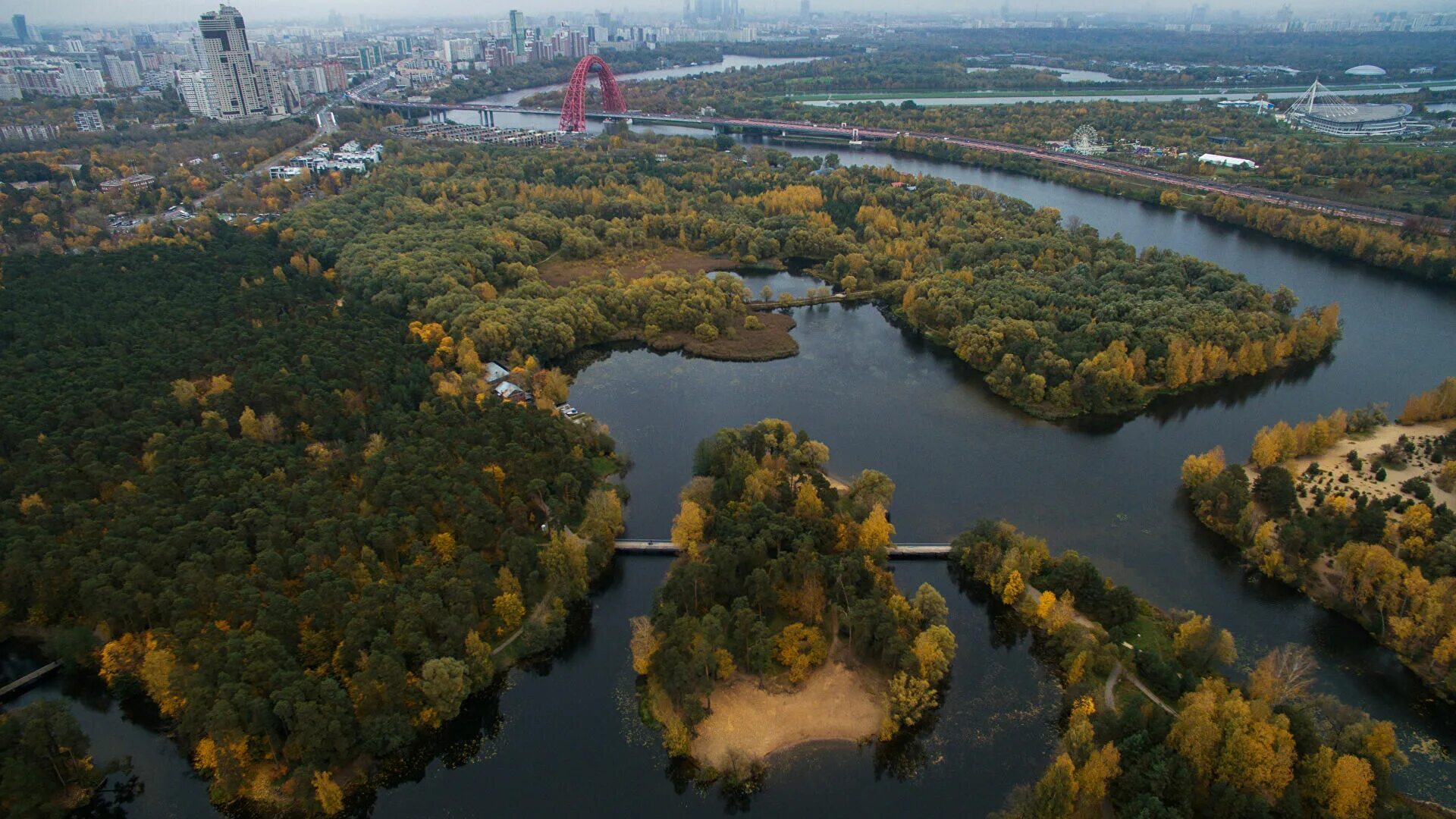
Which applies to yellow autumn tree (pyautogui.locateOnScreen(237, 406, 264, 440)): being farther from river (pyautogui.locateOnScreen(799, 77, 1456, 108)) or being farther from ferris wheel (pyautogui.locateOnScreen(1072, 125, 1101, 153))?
river (pyautogui.locateOnScreen(799, 77, 1456, 108))

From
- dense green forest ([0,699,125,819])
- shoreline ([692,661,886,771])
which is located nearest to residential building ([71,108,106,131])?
dense green forest ([0,699,125,819])

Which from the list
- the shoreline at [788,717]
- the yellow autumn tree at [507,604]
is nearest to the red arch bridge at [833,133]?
the shoreline at [788,717]

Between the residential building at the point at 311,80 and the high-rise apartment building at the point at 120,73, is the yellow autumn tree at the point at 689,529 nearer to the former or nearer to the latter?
the residential building at the point at 311,80

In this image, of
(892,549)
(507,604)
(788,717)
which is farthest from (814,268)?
(788,717)

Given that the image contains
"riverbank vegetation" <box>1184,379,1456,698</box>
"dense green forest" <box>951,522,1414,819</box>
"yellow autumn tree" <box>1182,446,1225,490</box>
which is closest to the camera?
"dense green forest" <box>951,522,1414,819</box>

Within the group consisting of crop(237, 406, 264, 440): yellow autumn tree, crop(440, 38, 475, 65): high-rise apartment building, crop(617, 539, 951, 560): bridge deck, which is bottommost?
crop(617, 539, 951, 560): bridge deck

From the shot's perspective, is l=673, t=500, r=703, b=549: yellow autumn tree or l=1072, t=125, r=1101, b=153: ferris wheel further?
l=1072, t=125, r=1101, b=153: ferris wheel

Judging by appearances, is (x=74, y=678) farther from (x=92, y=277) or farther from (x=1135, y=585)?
(x=1135, y=585)
